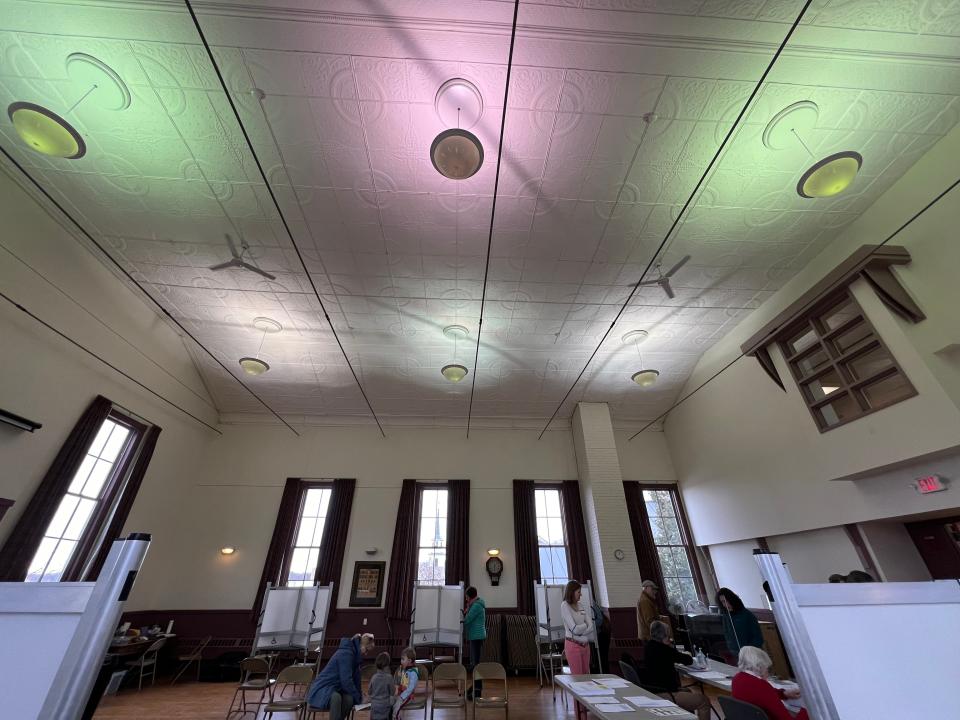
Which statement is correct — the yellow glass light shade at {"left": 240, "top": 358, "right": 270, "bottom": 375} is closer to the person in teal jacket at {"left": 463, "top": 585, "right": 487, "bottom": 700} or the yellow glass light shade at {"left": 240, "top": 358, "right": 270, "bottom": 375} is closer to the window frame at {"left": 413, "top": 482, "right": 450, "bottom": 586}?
the window frame at {"left": 413, "top": 482, "right": 450, "bottom": 586}

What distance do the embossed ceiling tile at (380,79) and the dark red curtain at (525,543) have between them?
25.6 ft

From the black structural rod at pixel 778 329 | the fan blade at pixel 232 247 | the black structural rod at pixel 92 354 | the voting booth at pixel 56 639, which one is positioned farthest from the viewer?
the fan blade at pixel 232 247

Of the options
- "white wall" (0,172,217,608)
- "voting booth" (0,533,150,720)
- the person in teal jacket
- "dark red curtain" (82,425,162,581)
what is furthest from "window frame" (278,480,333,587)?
"voting booth" (0,533,150,720)

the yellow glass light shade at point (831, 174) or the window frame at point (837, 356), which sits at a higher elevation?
the yellow glass light shade at point (831, 174)

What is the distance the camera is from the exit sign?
165 inches

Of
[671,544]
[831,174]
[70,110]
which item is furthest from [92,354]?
[671,544]

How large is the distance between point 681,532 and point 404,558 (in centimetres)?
609

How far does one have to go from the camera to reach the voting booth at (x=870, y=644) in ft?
3.73

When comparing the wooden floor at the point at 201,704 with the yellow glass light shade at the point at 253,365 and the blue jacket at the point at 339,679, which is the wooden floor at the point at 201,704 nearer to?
the blue jacket at the point at 339,679

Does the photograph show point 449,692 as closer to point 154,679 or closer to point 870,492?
point 154,679

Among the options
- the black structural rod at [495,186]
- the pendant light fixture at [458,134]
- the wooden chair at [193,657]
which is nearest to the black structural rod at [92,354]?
the wooden chair at [193,657]

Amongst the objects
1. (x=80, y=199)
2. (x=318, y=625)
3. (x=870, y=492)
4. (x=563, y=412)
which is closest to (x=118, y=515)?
(x=318, y=625)

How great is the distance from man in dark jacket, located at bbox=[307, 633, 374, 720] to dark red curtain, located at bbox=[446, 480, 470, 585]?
432 centimetres

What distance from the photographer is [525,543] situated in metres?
8.59
